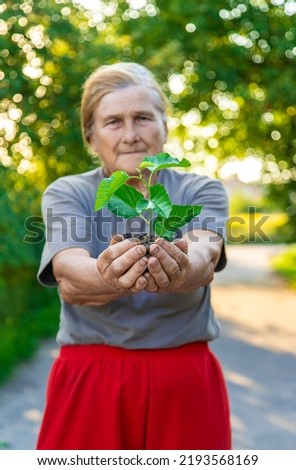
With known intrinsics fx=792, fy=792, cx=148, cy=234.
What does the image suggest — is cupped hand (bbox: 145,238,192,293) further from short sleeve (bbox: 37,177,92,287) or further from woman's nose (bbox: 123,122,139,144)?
woman's nose (bbox: 123,122,139,144)

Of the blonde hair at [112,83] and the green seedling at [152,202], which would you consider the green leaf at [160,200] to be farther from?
the blonde hair at [112,83]

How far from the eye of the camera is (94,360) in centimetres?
230

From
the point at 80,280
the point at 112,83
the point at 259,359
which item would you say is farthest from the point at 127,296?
the point at 259,359

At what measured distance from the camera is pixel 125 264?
71.7 inches

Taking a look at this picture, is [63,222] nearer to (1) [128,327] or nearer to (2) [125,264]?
(1) [128,327]

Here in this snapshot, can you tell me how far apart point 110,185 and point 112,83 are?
635mm

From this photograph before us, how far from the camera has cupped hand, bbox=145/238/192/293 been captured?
5.94 ft

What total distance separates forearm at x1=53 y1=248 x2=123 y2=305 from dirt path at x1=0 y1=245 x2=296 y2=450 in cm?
239

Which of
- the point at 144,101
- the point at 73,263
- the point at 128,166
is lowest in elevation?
the point at 73,263

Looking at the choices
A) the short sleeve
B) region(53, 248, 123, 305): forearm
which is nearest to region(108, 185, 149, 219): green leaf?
region(53, 248, 123, 305): forearm

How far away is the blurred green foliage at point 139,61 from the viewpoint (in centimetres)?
603

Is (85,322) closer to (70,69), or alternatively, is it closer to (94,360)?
(94,360)

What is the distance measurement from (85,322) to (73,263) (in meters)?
0.24
